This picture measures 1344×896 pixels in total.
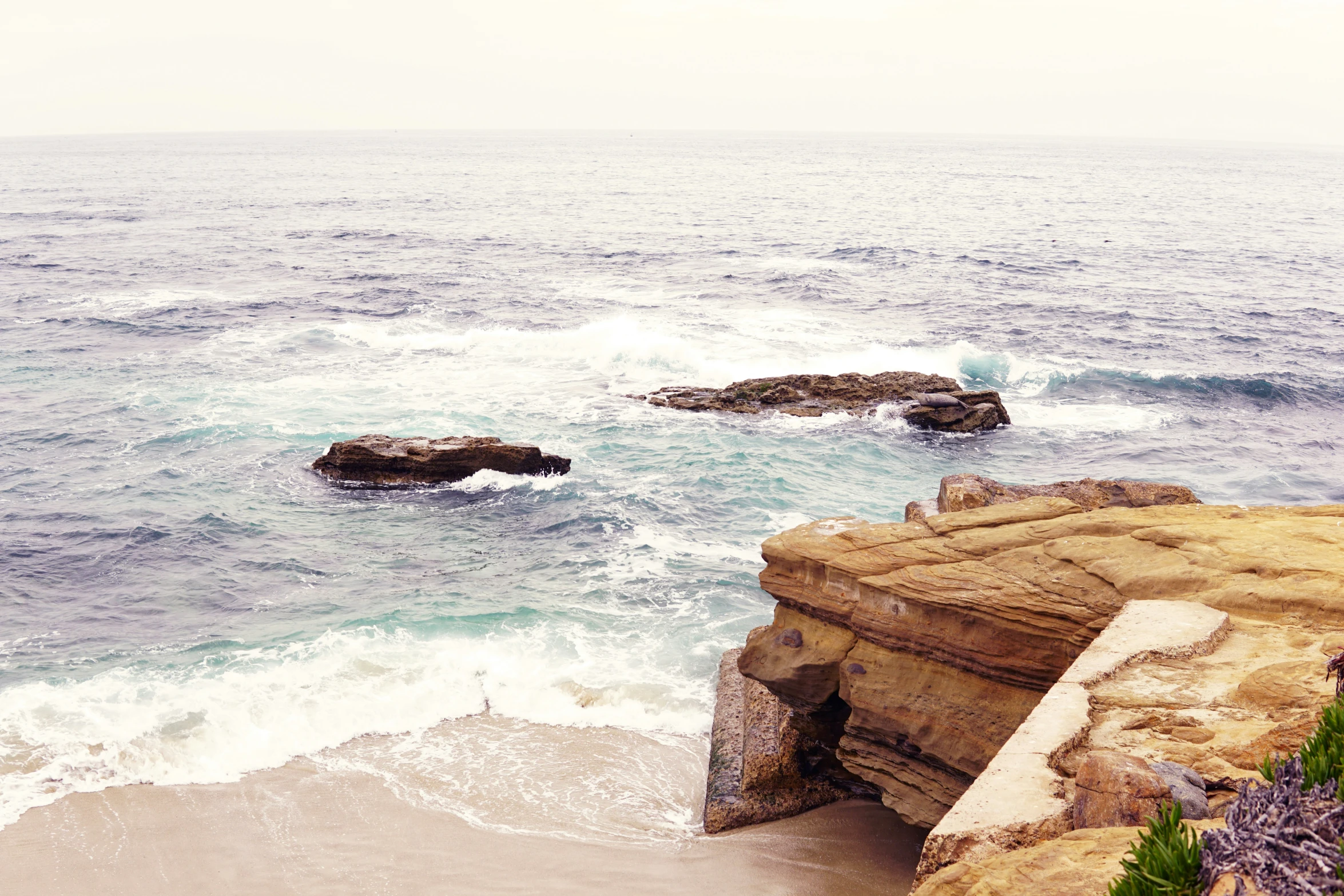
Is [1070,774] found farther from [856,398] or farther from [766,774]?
[856,398]

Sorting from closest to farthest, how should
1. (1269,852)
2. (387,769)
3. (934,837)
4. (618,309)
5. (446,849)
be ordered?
(1269,852)
(934,837)
(446,849)
(387,769)
(618,309)

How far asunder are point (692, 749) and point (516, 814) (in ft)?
8.52

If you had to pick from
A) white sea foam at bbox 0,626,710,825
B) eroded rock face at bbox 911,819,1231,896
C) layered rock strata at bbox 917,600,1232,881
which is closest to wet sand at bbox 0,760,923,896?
white sea foam at bbox 0,626,710,825

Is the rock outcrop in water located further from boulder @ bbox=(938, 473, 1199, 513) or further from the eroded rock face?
the eroded rock face

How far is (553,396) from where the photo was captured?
28203 millimetres

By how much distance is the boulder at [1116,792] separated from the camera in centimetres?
531

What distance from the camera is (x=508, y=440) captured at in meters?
24.1

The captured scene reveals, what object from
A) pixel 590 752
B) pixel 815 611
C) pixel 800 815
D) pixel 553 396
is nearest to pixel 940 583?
pixel 815 611

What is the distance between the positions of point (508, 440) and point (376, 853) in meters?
14.6

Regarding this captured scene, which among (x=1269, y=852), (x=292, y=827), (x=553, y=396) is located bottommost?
(x=292, y=827)

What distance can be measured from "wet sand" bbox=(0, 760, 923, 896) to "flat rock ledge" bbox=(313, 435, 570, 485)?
10.7 m

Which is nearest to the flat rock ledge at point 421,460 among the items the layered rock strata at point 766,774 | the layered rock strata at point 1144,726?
the layered rock strata at point 766,774

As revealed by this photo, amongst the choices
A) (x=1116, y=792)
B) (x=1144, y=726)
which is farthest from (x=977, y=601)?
(x=1116, y=792)

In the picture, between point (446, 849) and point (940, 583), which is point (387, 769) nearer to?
point (446, 849)
